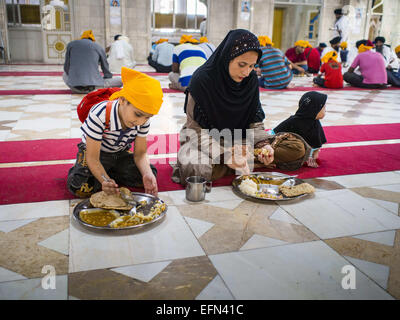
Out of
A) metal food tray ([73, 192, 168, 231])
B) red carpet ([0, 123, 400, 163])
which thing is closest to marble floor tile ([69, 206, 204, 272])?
metal food tray ([73, 192, 168, 231])

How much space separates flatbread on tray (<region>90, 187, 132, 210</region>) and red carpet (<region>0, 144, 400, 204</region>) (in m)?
0.32

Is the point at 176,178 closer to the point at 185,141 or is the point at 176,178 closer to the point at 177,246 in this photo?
the point at 185,141

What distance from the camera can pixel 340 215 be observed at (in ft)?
5.64

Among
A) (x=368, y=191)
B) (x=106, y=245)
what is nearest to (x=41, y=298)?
(x=106, y=245)

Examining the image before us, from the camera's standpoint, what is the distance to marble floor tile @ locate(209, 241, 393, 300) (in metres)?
1.13

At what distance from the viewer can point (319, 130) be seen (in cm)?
244

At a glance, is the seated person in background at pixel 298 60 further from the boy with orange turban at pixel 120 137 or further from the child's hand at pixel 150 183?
the child's hand at pixel 150 183

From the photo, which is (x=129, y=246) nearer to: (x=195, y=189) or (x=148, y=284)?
(x=148, y=284)

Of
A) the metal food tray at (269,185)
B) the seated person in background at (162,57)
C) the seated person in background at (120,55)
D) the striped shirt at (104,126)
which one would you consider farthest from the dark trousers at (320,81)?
the striped shirt at (104,126)

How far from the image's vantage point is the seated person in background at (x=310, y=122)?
2.36 metres

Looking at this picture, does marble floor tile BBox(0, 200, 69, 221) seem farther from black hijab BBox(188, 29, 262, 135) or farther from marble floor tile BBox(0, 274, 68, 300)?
black hijab BBox(188, 29, 262, 135)

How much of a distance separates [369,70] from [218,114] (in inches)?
235

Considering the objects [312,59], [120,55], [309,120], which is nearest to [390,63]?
[312,59]

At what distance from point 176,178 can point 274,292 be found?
3.67 feet
